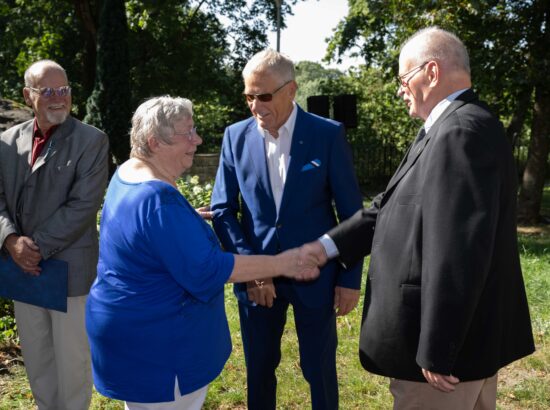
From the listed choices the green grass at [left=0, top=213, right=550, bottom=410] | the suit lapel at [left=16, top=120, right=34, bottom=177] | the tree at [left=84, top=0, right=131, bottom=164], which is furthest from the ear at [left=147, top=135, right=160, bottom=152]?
the tree at [left=84, top=0, right=131, bottom=164]

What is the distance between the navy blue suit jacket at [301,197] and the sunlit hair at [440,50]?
912 mm

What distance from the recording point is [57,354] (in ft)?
11.4

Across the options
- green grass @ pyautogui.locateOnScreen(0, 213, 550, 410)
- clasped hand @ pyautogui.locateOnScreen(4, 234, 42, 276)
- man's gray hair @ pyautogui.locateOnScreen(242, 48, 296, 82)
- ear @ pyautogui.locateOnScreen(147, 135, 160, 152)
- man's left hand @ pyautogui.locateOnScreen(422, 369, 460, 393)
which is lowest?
green grass @ pyautogui.locateOnScreen(0, 213, 550, 410)

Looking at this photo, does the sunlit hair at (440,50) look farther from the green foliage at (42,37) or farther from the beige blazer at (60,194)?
the green foliage at (42,37)

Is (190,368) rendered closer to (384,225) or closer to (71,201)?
(384,225)

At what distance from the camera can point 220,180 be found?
341 centimetres

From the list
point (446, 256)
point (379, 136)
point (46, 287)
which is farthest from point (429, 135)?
point (379, 136)

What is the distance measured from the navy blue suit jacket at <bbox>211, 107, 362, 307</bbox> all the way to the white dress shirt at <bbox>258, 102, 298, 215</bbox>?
34 millimetres

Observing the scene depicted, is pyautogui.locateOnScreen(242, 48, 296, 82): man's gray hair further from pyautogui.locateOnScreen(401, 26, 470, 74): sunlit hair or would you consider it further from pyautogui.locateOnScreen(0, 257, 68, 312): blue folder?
pyautogui.locateOnScreen(0, 257, 68, 312): blue folder

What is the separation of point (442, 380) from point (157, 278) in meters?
1.20

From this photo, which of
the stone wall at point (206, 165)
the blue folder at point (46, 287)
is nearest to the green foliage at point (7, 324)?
the blue folder at point (46, 287)

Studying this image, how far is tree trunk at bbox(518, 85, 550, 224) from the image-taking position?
1398 centimetres

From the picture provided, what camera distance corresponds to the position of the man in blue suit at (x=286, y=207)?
3137 mm

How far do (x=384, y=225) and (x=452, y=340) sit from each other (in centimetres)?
55
